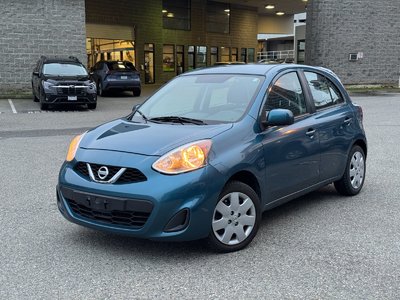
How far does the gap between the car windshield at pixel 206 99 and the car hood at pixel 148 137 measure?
0.24 metres

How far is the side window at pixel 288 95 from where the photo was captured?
16.1 feet

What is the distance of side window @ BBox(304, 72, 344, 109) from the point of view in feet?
18.3

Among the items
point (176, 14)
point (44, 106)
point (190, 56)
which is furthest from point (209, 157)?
point (190, 56)

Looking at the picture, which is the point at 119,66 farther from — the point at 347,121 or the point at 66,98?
the point at 347,121

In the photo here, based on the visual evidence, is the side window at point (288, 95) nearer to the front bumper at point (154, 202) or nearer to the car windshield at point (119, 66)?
the front bumper at point (154, 202)

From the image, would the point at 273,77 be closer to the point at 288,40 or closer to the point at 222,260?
the point at 222,260

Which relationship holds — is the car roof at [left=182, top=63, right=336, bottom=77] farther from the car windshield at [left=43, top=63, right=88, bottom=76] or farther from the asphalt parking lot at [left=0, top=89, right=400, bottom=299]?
the car windshield at [left=43, top=63, right=88, bottom=76]

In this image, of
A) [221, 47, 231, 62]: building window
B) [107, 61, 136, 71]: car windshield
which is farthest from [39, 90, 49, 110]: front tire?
[221, 47, 231, 62]: building window

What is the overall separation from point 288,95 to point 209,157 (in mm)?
1560

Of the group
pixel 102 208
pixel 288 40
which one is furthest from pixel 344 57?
pixel 288 40

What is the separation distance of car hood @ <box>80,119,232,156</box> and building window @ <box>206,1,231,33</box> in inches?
1375

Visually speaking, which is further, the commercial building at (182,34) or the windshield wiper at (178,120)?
the commercial building at (182,34)

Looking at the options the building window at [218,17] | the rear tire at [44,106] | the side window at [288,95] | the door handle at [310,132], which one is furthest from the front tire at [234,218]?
the building window at [218,17]

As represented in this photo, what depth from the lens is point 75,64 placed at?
18.0 m
